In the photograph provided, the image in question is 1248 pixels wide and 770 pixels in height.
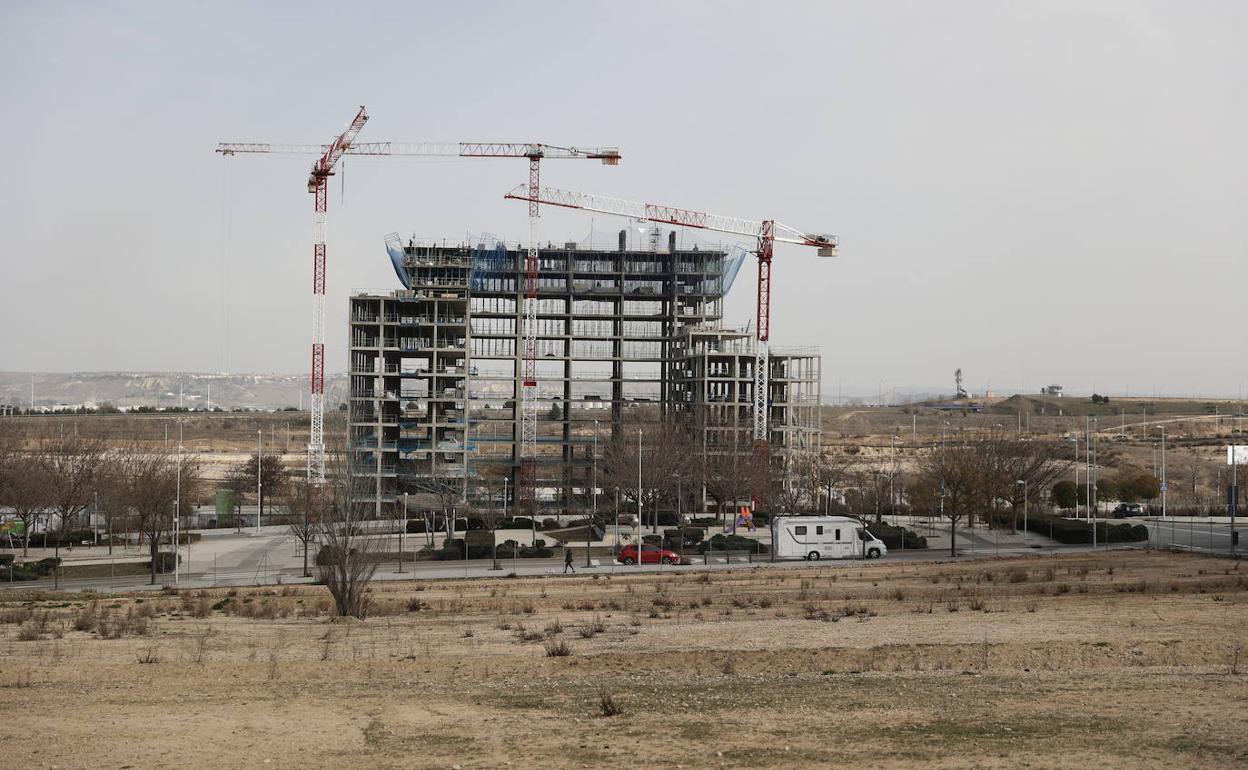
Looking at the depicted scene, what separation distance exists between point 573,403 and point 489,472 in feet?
53.4

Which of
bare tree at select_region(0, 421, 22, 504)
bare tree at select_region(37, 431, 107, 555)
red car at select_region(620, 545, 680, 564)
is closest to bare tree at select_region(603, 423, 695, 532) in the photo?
red car at select_region(620, 545, 680, 564)

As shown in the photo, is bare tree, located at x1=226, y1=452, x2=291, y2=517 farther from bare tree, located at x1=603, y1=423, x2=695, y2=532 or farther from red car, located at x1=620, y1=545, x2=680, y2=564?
red car, located at x1=620, y1=545, x2=680, y2=564

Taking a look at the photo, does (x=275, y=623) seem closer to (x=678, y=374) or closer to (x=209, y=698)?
(x=209, y=698)

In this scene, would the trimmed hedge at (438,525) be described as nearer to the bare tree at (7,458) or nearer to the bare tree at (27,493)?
the bare tree at (27,493)

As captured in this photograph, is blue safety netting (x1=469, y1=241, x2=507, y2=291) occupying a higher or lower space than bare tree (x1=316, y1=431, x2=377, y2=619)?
higher

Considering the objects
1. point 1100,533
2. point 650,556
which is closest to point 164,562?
point 650,556

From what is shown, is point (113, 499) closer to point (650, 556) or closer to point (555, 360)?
point (650, 556)

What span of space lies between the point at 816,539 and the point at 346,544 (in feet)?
101

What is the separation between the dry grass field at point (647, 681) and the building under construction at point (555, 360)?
52091 millimetres

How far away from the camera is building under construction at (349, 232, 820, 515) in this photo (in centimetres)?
10088

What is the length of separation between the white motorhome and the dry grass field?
60.4 ft

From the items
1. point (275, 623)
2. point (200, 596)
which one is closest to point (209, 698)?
point (275, 623)

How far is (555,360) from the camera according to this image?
381 feet

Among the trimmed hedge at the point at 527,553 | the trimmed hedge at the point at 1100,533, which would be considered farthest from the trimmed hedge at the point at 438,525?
the trimmed hedge at the point at 1100,533
